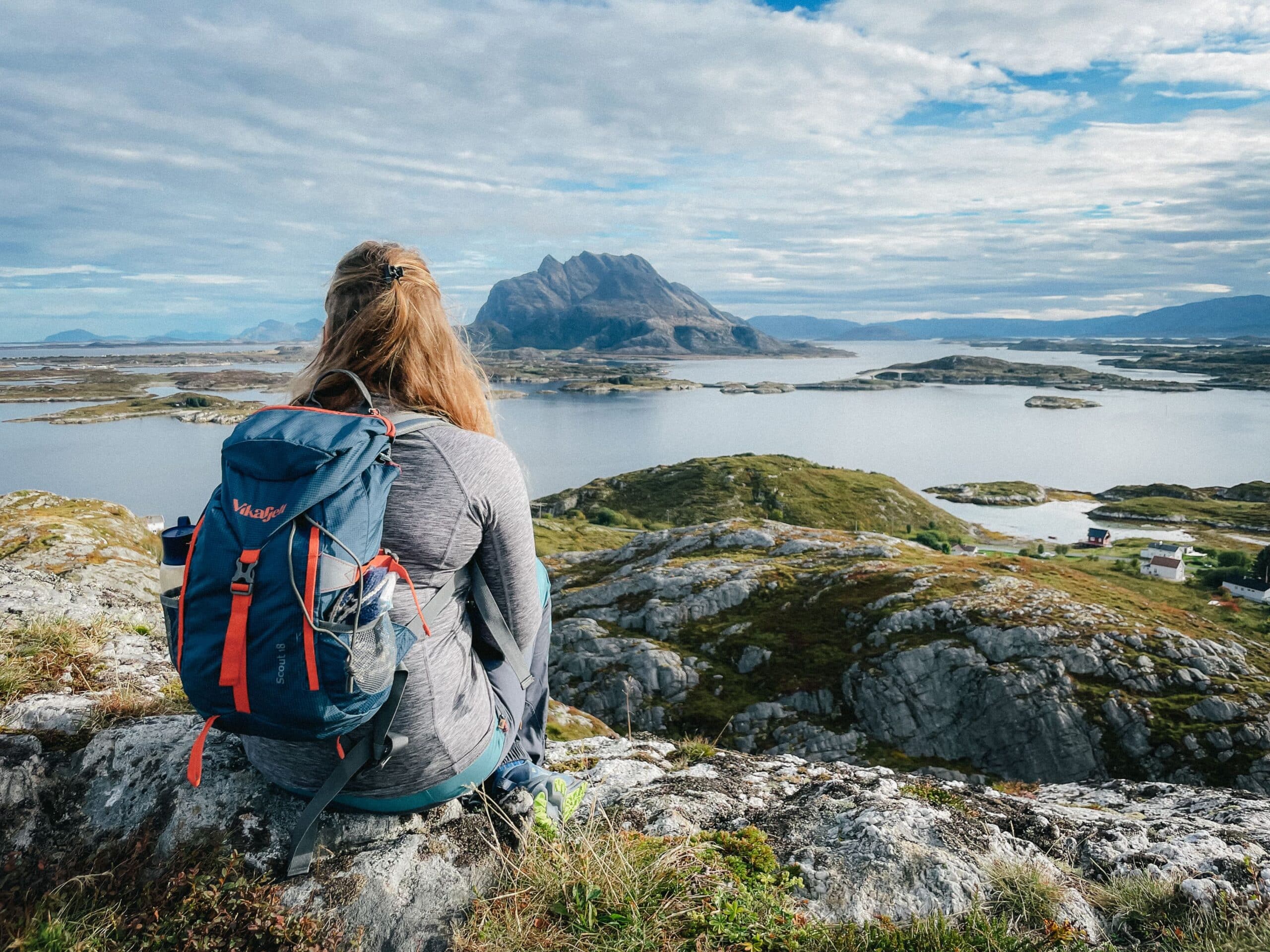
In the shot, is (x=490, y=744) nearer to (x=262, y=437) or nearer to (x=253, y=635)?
(x=253, y=635)

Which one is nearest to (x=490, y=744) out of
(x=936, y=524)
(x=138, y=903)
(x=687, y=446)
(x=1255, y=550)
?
(x=138, y=903)

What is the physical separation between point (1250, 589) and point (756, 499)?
6539cm

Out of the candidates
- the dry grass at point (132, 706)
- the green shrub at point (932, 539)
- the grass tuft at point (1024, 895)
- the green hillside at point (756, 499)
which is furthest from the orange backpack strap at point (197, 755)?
the green hillside at point (756, 499)

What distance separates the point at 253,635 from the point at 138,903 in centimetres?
205

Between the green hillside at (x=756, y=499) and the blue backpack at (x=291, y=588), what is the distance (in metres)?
107

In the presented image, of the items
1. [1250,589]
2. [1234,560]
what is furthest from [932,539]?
[1234,560]

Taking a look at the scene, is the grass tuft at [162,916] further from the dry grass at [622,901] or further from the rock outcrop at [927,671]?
the rock outcrop at [927,671]

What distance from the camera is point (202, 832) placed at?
4219mm

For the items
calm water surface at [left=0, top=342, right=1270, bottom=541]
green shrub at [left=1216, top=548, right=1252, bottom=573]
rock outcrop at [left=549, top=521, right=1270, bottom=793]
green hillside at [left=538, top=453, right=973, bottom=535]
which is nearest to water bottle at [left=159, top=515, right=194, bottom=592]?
rock outcrop at [left=549, top=521, right=1270, bottom=793]

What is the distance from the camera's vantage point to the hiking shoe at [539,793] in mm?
4301

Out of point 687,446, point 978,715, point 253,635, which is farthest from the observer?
point 687,446

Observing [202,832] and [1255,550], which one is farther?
[1255,550]

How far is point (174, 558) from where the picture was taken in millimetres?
3402

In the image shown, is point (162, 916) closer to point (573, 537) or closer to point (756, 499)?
point (573, 537)
